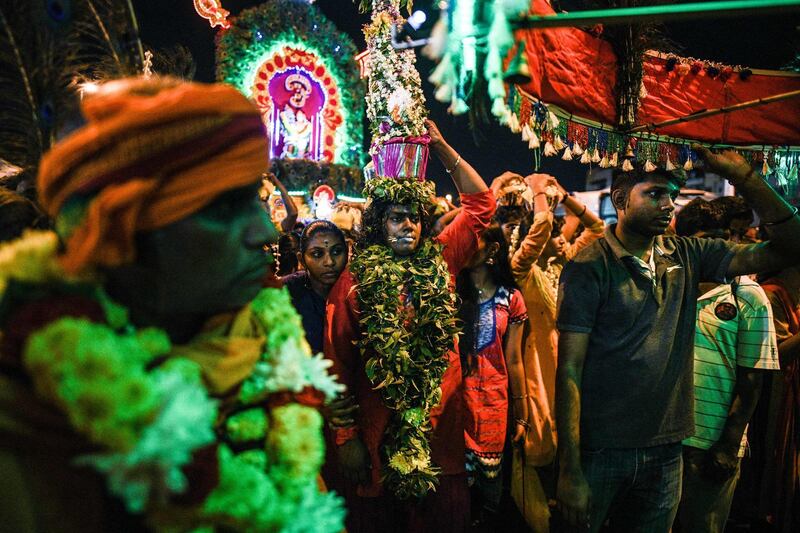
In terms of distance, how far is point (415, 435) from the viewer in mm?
3186

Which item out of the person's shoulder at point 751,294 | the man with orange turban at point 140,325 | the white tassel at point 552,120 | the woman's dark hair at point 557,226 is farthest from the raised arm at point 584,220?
the man with orange turban at point 140,325

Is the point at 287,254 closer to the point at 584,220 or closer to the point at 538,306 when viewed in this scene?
the point at 538,306

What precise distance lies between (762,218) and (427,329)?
72.8 inches

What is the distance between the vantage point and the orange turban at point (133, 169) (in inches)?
42.0

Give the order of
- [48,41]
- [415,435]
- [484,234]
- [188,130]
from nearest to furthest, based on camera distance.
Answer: [188,130] < [48,41] < [415,435] < [484,234]

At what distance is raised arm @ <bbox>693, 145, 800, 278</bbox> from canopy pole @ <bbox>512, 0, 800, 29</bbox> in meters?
1.40

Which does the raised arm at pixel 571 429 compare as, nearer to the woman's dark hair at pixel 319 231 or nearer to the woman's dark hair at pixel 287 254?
the woman's dark hair at pixel 319 231

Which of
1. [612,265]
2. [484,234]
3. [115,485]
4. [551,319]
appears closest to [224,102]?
[115,485]

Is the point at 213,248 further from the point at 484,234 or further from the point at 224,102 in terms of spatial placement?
the point at 484,234

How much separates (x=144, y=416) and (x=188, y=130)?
0.59 metres

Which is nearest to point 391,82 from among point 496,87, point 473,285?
point 473,285

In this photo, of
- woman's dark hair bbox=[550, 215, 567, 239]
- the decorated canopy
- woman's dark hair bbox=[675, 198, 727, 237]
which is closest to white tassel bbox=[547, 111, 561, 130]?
the decorated canopy

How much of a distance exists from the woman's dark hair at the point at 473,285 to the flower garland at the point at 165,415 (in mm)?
2513

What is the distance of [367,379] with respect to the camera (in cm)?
338
